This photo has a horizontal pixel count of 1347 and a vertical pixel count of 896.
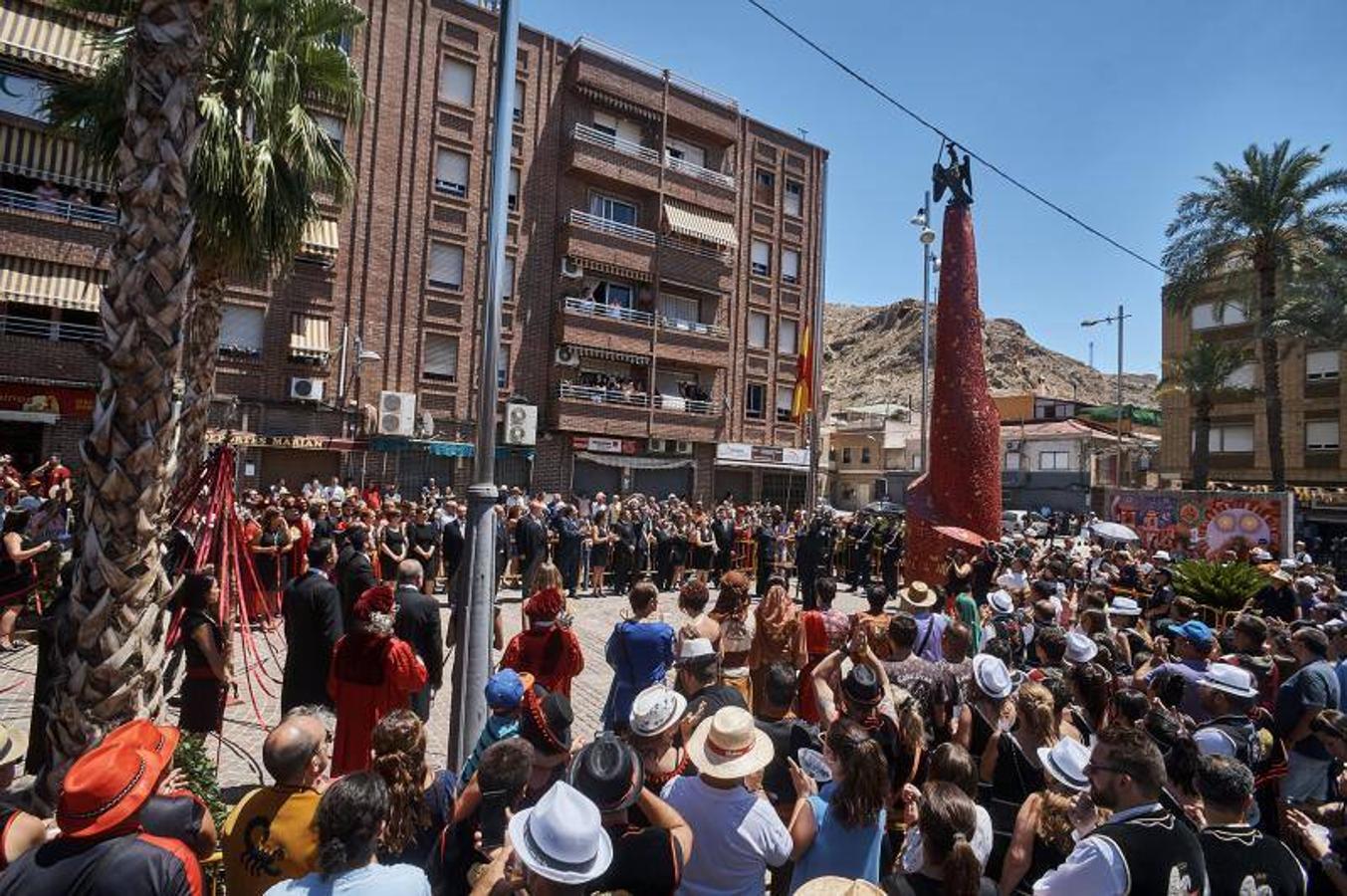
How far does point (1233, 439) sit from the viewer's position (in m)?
40.8

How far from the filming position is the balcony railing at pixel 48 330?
63.1 feet

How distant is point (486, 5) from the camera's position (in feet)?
87.3

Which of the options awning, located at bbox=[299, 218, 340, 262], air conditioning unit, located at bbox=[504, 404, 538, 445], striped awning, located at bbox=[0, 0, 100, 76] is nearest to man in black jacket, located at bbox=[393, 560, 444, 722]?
air conditioning unit, located at bbox=[504, 404, 538, 445]

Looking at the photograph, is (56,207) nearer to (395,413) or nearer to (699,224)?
(395,413)

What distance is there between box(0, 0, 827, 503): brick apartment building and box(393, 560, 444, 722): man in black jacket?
61.1 ft

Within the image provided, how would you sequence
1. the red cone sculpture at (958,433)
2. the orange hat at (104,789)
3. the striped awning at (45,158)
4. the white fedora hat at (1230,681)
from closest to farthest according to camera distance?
the orange hat at (104,789) < the white fedora hat at (1230,681) < the red cone sculpture at (958,433) < the striped awning at (45,158)

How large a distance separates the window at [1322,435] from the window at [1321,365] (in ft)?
7.11

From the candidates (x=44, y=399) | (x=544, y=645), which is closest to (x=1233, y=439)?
(x=544, y=645)

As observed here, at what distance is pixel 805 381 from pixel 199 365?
26107 mm

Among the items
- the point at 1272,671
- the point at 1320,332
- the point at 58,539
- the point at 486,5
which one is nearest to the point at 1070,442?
the point at 1320,332

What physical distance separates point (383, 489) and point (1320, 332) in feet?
103

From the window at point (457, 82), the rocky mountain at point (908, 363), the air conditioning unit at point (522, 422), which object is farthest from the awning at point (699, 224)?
the rocky mountain at point (908, 363)

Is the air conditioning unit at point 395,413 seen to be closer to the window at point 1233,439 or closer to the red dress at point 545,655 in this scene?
the red dress at point 545,655

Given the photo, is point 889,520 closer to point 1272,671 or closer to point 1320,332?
point 1272,671
